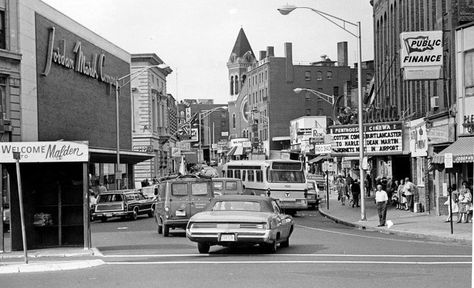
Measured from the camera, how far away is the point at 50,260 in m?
17.4

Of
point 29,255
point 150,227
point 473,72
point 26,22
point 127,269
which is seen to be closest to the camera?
point 127,269

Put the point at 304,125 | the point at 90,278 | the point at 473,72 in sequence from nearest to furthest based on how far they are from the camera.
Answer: the point at 90,278 < the point at 473,72 < the point at 304,125

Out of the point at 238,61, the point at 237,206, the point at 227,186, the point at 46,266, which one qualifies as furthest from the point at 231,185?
the point at 238,61

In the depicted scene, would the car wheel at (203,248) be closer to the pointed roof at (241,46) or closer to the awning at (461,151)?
the awning at (461,151)

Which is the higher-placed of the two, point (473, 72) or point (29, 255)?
point (473, 72)

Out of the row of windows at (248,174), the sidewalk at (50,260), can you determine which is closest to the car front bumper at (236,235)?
the sidewalk at (50,260)

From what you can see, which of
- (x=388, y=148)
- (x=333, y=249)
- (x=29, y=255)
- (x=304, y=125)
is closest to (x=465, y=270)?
(x=333, y=249)

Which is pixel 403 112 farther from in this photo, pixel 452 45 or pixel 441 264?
pixel 441 264

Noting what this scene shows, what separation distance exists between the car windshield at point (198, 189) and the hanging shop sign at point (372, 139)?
16304mm

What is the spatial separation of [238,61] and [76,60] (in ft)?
372

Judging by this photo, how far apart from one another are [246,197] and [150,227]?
43.7 feet

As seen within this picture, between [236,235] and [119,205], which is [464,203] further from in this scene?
[119,205]

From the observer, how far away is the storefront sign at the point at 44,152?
1841 cm

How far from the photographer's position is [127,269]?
15.3m
